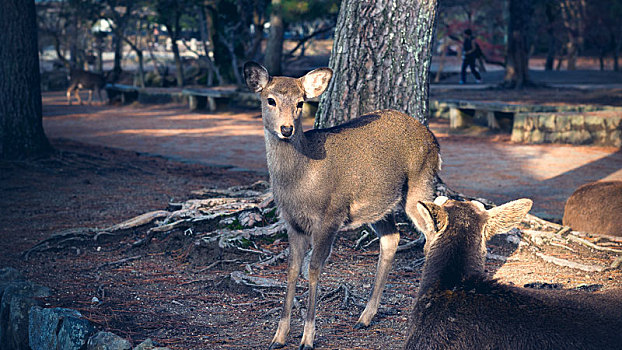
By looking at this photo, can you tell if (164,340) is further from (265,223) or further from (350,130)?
(265,223)

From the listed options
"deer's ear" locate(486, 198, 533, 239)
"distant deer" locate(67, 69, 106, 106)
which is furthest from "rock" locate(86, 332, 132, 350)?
"distant deer" locate(67, 69, 106, 106)

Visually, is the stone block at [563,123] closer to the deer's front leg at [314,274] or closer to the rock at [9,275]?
the deer's front leg at [314,274]

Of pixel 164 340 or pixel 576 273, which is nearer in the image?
pixel 164 340

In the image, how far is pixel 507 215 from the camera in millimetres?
3658

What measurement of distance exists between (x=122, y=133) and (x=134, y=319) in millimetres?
13181

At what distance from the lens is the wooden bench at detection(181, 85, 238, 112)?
23.4m

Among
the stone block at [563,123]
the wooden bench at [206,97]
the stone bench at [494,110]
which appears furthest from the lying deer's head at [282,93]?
the wooden bench at [206,97]

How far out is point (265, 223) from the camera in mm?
6707

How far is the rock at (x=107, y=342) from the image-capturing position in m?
3.95

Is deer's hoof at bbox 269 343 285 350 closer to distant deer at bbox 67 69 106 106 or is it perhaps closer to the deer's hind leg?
the deer's hind leg

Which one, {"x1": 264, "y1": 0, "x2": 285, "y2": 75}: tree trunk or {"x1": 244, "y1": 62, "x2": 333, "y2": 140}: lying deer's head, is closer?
{"x1": 244, "y1": 62, "x2": 333, "y2": 140}: lying deer's head

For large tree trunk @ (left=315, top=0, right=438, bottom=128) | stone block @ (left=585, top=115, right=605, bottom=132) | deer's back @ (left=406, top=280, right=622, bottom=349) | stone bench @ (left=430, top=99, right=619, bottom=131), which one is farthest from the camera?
stone bench @ (left=430, top=99, right=619, bottom=131)

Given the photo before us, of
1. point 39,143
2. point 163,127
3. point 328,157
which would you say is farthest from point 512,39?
point 328,157

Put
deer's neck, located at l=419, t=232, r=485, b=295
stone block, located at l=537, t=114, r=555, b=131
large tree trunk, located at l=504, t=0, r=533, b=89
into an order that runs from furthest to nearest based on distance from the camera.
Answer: large tree trunk, located at l=504, t=0, r=533, b=89, stone block, located at l=537, t=114, r=555, b=131, deer's neck, located at l=419, t=232, r=485, b=295
